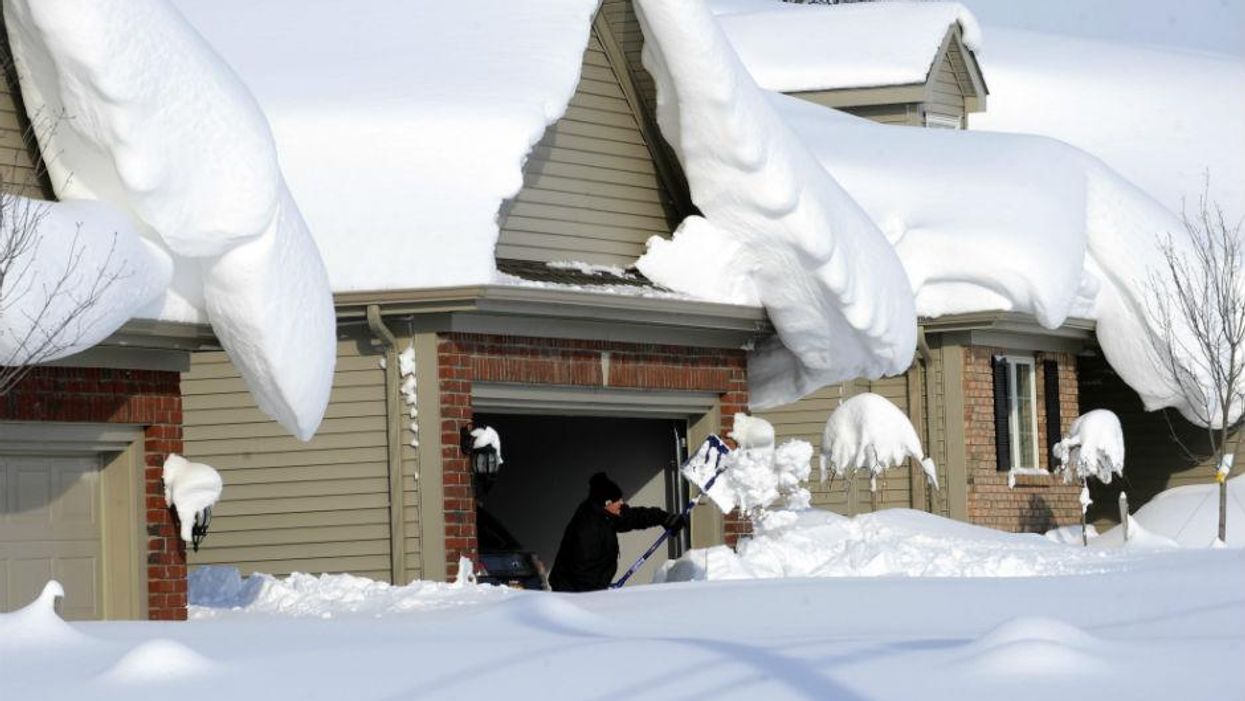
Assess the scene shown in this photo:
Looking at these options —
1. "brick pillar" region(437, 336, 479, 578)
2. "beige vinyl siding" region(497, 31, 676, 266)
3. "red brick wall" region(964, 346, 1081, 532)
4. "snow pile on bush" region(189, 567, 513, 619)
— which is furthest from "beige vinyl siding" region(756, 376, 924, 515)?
"snow pile on bush" region(189, 567, 513, 619)

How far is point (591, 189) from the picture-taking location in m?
18.5

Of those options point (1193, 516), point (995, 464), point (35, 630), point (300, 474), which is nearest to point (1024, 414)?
point (995, 464)

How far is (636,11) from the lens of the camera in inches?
709

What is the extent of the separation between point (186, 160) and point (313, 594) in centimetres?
443

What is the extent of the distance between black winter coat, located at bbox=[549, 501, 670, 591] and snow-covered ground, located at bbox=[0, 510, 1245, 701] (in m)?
3.47

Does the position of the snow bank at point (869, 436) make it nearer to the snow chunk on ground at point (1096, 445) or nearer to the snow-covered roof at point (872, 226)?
the snow-covered roof at point (872, 226)

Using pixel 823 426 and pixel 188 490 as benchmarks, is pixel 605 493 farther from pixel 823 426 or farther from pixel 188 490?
pixel 823 426

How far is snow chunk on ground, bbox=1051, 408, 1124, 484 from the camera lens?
2316 centimetres

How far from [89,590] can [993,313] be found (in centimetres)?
1141

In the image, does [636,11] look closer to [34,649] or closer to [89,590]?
[89,590]

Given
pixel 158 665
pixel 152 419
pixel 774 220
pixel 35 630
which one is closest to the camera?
pixel 158 665

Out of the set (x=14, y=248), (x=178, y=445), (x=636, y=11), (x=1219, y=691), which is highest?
(x=636, y=11)

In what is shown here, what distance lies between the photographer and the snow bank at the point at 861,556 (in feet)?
55.3

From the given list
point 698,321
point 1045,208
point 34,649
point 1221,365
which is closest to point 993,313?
point 1045,208
